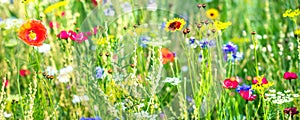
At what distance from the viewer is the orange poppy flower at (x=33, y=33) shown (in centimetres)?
198

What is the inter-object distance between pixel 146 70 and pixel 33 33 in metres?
0.46

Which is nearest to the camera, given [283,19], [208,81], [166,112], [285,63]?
[208,81]

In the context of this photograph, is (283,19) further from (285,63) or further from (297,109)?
(297,109)

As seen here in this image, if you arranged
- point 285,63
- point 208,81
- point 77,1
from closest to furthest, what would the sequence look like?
1. point 208,81
2. point 285,63
3. point 77,1

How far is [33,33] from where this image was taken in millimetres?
1998

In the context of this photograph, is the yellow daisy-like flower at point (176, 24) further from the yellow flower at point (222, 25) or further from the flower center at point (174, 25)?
the yellow flower at point (222, 25)

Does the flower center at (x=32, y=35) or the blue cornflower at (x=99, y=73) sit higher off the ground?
the flower center at (x=32, y=35)

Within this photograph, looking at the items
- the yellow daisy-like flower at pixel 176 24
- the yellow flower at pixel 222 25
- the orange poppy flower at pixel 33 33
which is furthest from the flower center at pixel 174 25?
the orange poppy flower at pixel 33 33

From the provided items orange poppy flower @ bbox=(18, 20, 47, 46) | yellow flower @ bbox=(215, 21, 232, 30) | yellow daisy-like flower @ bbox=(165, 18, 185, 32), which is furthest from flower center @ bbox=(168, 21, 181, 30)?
orange poppy flower @ bbox=(18, 20, 47, 46)

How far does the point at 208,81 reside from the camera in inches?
79.4

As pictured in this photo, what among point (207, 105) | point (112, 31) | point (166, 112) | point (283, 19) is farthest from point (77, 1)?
point (207, 105)

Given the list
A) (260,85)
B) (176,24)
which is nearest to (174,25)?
(176,24)

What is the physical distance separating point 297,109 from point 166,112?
0.48m

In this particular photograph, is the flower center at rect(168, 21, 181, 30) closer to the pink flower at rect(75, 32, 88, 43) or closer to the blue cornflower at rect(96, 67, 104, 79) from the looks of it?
the blue cornflower at rect(96, 67, 104, 79)
